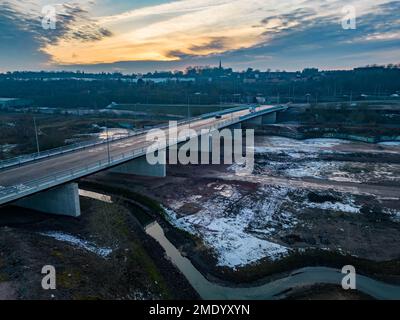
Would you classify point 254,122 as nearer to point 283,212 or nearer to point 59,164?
point 283,212

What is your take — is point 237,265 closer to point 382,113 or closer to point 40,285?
point 40,285

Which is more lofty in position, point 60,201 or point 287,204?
point 60,201

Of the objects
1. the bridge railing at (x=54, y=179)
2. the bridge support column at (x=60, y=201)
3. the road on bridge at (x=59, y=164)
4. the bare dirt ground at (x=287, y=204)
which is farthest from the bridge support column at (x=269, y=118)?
the bridge support column at (x=60, y=201)

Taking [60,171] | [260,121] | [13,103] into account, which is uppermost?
[13,103]
